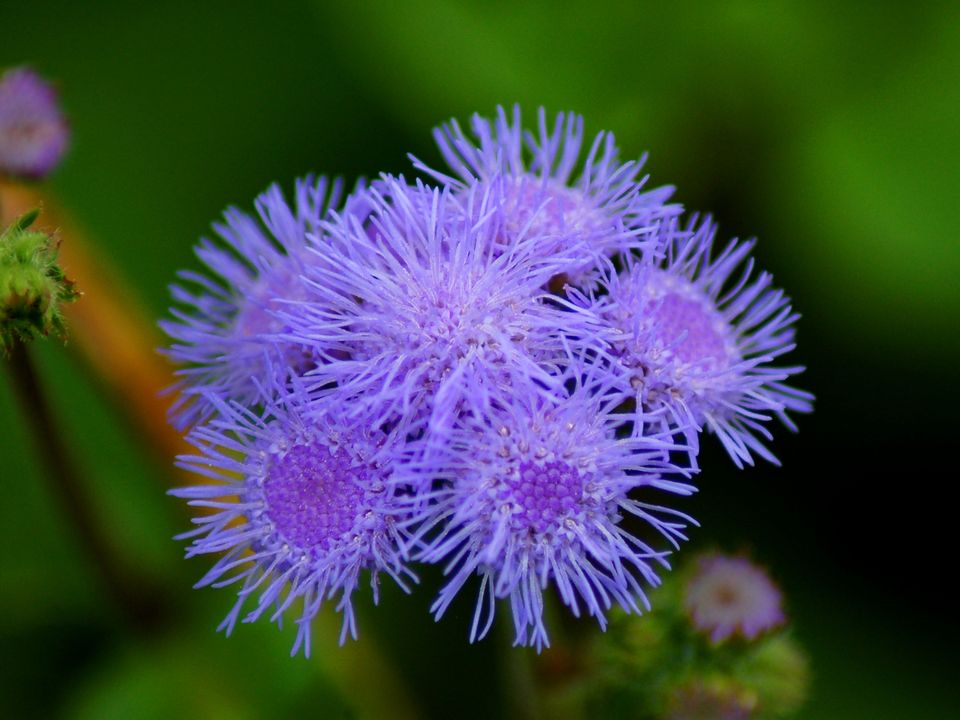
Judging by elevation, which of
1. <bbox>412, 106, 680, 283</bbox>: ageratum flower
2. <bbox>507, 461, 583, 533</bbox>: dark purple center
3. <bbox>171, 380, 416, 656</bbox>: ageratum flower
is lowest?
<bbox>171, 380, 416, 656</bbox>: ageratum flower

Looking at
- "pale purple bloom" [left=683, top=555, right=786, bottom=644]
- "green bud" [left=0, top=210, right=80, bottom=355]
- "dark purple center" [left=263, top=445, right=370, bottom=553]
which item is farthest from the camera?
"pale purple bloom" [left=683, top=555, right=786, bottom=644]

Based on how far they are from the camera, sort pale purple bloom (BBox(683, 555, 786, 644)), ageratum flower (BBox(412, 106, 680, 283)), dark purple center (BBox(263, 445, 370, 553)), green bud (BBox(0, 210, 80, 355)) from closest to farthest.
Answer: green bud (BBox(0, 210, 80, 355))
dark purple center (BBox(263, 445, 370, 553))
ageratum flower (BBox(412, 106, 680, 283))
pale purple bloom (BBox(683, 555, 786, 644))

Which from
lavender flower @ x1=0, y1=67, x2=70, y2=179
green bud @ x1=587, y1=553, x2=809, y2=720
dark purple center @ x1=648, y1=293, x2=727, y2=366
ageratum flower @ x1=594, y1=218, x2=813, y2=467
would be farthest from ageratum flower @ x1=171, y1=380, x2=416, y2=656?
lavender flower @ x1=0, y1=67, x2=70, y2=179

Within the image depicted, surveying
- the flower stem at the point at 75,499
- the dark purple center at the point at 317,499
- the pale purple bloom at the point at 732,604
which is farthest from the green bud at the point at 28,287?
the pale purple bloom at the point at 732,604

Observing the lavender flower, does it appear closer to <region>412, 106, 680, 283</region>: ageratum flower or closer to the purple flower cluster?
the purple flower cluster

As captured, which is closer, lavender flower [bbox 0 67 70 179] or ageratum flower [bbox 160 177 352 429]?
ageratum flower [bbox 160 177 352 429]

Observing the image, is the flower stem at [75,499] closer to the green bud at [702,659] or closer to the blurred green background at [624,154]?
the blurred green background at [624,154]

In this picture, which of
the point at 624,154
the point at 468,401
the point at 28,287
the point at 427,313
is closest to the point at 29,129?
the point at 28,287

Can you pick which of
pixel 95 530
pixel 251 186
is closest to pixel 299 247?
pixel 95 530

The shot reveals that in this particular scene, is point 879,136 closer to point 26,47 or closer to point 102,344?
point 102,344
